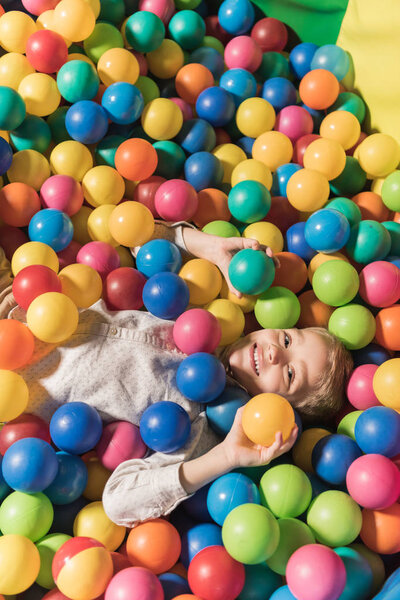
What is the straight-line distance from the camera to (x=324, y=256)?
1.97 metres

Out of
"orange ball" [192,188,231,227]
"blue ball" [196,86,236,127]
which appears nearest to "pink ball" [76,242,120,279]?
"orange ball" [192,188,231,227]

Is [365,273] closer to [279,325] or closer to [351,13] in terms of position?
[279,325]

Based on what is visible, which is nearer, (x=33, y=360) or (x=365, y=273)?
(x=33, y=360)

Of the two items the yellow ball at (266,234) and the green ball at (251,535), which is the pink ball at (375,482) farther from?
the yellow ball at (266,234)

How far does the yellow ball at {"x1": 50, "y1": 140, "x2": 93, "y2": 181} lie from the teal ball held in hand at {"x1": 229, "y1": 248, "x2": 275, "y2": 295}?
→ 627 millimetres

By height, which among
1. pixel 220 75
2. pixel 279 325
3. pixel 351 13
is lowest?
pixel 279 325

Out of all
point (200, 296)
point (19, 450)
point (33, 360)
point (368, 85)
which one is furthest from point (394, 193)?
point (19, 450)

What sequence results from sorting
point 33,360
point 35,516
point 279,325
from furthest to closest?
1. point 279,325
2. point 33,360
3. point 35,516

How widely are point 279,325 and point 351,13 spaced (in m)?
1.38

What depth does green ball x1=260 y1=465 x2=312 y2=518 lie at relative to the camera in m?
1.48

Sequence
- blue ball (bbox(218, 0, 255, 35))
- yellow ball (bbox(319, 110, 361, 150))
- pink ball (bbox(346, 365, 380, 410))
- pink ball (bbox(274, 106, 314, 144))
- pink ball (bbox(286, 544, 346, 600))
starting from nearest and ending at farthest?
pink ball (bbox(286, 544, 346, 600)), pink ball (bbox(346, 365, 380, 410)), yellow ball (bbox(319, 110, 361, 150)), pink ball (bbox(274, 106, 314, 144)), blue ball (bbox(218, 0, 255, 35))

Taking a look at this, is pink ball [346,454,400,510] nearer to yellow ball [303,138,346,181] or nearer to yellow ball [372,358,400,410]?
yellow ball [372,358,400,410]

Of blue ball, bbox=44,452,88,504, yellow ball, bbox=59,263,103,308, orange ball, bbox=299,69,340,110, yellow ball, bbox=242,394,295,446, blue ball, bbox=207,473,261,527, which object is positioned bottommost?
blue ball, bbox=44,452,88,504

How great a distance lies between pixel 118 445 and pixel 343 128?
1384mm
